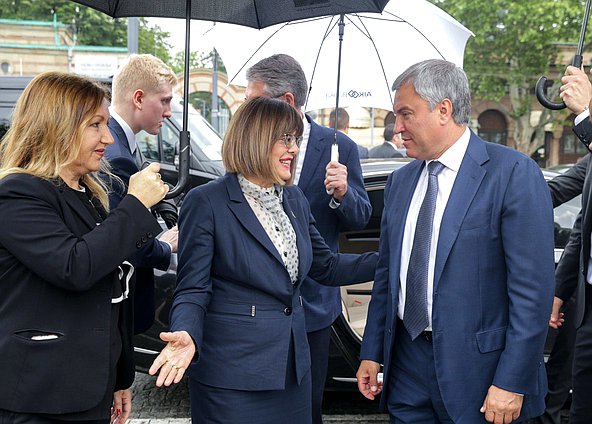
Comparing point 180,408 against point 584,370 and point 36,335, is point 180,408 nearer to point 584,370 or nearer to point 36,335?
point 584,370

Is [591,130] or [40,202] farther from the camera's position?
[591,130]

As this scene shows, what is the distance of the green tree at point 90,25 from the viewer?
31.0 meters

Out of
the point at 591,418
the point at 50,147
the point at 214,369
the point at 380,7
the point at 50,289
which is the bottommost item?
the point at 591,418

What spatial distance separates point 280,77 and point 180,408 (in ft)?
8.96

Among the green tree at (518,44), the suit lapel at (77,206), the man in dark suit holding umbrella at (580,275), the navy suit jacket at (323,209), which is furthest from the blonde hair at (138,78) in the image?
the green tree at (518,44)

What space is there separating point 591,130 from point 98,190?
84.1 inches

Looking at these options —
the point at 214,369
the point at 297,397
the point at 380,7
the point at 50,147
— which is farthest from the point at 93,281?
the point at 380,7

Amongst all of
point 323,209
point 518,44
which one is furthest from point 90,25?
point 323,209

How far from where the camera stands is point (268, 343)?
299 centimetres

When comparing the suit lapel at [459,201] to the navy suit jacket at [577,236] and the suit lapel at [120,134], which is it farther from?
the suit lapel at [120,134]

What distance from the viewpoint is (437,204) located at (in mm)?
2924

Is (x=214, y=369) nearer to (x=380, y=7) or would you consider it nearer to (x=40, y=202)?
(x=40, y=202)

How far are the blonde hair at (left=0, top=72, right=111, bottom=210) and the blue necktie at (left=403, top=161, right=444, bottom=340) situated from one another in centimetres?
127

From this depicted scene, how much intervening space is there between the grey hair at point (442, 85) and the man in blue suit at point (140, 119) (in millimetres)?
1344
